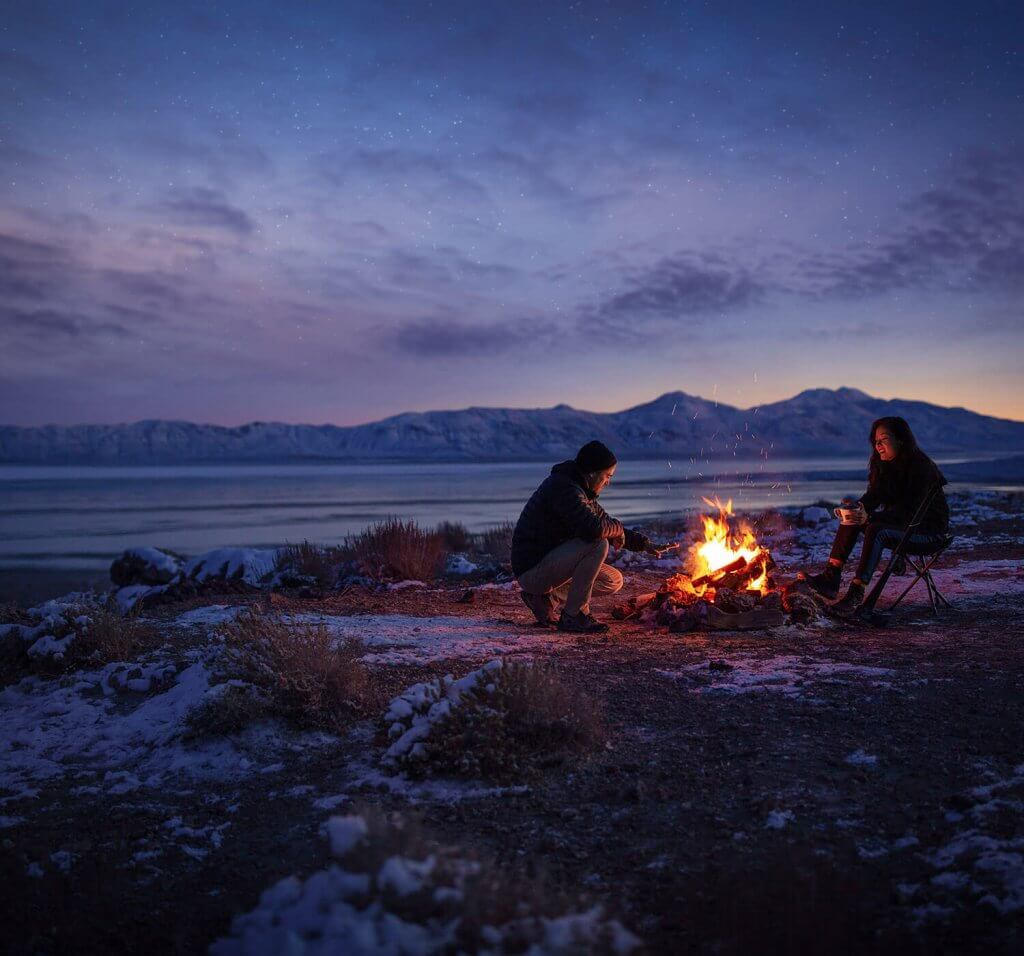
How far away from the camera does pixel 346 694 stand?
4.32 m

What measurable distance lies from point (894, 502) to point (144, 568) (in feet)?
39.0

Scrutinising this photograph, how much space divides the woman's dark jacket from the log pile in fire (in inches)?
41.6

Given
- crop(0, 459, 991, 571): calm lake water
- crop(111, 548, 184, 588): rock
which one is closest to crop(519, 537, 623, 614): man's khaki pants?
crop(111, 548, 184, 588): rock

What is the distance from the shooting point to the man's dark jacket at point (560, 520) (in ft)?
20.5

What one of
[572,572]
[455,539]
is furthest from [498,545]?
[572,572]

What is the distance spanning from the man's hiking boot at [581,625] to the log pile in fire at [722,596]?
61 cm

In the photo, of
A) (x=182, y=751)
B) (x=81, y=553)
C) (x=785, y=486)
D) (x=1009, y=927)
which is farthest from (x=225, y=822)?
(x=785, y=486)

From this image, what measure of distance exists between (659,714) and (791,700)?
78 cm

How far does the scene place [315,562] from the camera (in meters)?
11.6

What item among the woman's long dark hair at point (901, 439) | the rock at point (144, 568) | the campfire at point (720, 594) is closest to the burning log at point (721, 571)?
the campfire at point (720, 594)

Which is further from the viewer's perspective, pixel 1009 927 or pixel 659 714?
pixel 659 714

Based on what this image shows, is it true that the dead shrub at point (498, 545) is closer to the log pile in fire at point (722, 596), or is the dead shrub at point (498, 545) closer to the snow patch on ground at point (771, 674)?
the log pile in fire at point (722, 596)

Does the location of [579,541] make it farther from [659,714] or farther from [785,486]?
[785,486]

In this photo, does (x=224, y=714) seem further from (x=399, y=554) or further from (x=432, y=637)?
(x=399, y=554)
